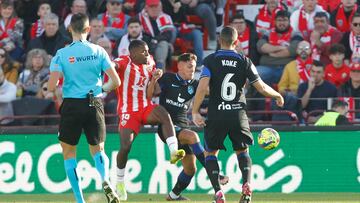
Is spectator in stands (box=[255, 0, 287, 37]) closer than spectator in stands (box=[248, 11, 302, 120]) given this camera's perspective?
No

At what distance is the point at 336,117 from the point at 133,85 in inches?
164

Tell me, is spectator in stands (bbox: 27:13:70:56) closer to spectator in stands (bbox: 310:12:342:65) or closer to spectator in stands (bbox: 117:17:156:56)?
spectator in stands (bbox: 117:17:156:56)

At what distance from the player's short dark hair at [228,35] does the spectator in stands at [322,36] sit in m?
A: 7.39

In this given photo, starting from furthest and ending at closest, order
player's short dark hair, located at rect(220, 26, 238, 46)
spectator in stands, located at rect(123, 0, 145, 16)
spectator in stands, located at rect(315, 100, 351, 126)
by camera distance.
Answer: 1. spectator in stands, located at rect(123, 0, 145, 16)
2. spectator in stands, located at rect(315, 100, 351, 126)
3. player's short dark hair, located at rect(220, 26, 238, 46)

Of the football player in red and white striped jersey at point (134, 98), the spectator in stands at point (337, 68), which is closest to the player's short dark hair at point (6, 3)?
the spectator in stands at point (337, 68)

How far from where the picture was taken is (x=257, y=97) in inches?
806

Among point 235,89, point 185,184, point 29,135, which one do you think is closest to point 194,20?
point 29,135

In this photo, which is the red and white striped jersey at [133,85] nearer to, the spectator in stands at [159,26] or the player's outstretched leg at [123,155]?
the player's outstretched leg at [123,155]

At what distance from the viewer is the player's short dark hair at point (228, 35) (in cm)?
1329

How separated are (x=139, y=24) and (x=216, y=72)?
760cm

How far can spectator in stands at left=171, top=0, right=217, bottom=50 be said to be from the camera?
71.8 ft

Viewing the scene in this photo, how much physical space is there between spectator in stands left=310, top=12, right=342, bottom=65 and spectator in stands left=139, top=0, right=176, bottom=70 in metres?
2.79

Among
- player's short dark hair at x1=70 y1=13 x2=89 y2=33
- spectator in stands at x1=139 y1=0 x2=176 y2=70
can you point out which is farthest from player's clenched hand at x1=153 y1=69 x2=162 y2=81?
spectator in stands at x1=139 y1=0 x2=176 y2=70

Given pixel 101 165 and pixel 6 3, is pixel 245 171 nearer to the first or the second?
pixel 101 165
